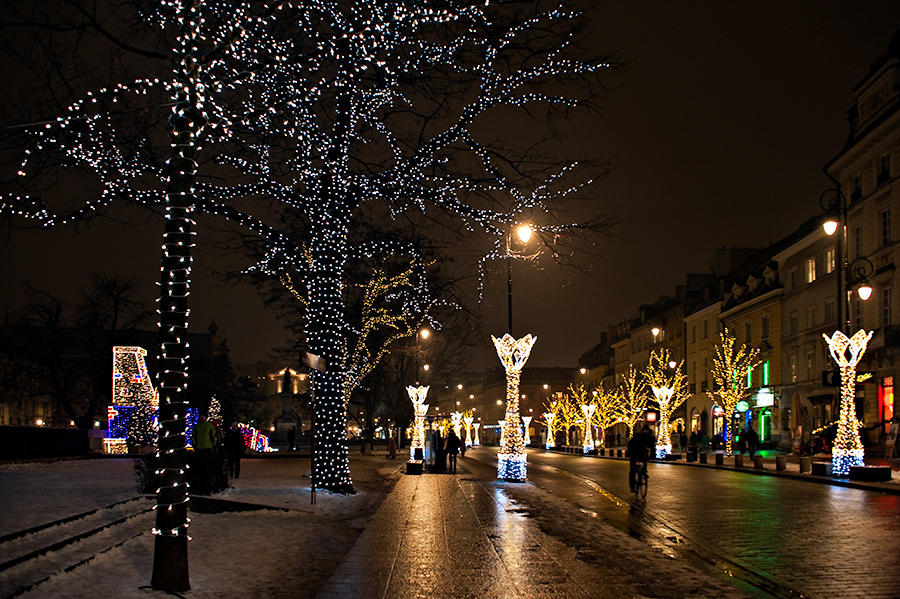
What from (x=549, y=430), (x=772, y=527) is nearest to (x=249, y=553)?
(x=772, y=527)

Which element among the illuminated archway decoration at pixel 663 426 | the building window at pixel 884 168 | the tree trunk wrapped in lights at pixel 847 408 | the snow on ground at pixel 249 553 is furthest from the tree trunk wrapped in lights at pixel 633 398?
the snow on ground at pixel 249 553

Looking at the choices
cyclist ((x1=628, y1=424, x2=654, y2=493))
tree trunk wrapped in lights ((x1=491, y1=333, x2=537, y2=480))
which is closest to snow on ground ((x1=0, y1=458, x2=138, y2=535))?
tree trunk wrapped in lights ((x1=491, y1=333, x2=537, y2=480))

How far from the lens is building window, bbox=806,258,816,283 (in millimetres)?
52625

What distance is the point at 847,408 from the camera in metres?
27.9

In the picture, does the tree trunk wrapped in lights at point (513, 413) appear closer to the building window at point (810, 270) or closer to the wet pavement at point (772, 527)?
the wet pavement at point (772, 527)

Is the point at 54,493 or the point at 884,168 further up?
the point at 884,168

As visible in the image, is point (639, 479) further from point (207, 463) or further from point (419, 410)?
point (419, 410)

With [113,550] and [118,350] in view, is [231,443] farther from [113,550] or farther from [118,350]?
[113,550]

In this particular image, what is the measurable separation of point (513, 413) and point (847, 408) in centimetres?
1007

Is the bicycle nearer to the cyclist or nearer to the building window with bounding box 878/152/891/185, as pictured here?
the cyclist

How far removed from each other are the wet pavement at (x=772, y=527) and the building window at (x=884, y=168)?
19884 millimetres

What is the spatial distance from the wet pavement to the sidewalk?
0.72 metres

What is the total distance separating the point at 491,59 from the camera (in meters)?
18.1

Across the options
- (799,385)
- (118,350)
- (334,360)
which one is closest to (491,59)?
(334,360)
